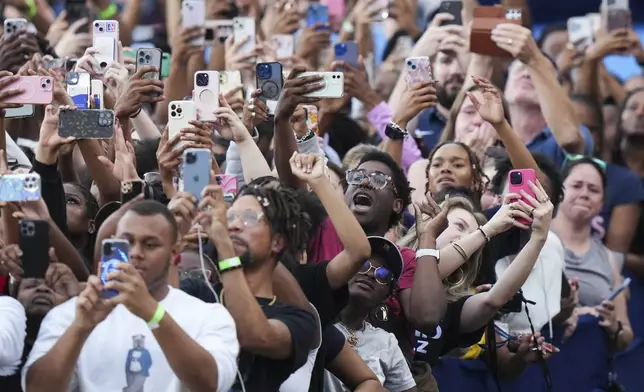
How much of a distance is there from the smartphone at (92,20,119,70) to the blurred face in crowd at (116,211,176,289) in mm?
1768

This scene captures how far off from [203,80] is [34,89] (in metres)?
0.75

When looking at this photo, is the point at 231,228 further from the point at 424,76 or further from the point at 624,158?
the point at 624,158

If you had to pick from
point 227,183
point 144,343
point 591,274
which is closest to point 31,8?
point 591,274

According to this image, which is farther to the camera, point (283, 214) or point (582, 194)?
point (582, 194)

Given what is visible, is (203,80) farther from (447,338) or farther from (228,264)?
(447,338)

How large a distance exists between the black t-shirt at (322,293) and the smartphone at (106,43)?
1.47 meters

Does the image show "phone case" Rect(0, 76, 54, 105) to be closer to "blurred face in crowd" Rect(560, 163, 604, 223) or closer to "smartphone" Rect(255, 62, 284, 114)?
"smartphone" Rect(255, 62, 284, 114)

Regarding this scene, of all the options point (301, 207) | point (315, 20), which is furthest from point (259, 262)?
point (315, 20)

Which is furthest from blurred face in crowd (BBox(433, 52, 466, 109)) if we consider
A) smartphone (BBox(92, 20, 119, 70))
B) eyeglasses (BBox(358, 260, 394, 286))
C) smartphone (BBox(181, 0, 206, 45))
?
eyeglasses (BBox(358, 260, 394, 286))

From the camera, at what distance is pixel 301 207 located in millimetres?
5934

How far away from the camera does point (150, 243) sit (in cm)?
506

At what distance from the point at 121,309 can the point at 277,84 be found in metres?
1.87

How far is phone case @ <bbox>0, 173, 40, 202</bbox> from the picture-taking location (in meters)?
5.25

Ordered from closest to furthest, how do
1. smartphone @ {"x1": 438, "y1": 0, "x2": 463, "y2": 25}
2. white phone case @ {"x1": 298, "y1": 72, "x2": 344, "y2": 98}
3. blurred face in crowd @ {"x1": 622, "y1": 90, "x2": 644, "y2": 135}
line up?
white phone case @ {"x1": 298, "y1": 72, "x2": 344, "y2": 98}, smartphone @ {"x1": 438, "y1": 0, "x2": 463, "y2": 25}, blurred face in crowd @ {"x1": 622, "y1": 90, "x2": 644, "y2": 135}
